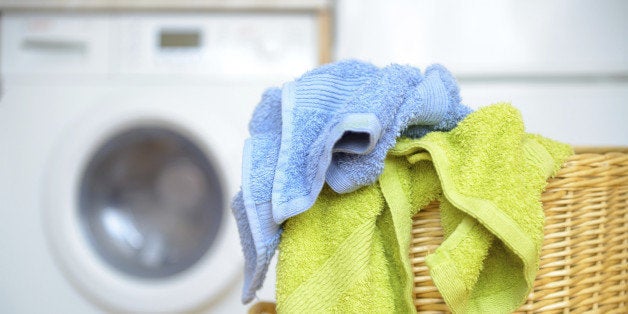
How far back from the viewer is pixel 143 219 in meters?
1.14

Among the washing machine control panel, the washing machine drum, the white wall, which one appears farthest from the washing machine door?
the white wall

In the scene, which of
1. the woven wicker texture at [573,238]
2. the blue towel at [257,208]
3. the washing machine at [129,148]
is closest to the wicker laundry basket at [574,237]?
the woven wicker texture at [573,238]

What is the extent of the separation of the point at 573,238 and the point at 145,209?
85cm

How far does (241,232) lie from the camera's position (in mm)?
520

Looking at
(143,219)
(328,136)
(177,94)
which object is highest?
(328,136)

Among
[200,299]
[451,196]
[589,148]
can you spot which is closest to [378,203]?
[451,196]

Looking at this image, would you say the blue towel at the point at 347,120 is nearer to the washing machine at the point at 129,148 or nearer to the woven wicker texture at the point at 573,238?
the woven wicker texture at the point at 573,238

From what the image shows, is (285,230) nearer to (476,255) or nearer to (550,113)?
(476,255)

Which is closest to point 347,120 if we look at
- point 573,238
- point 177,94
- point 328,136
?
point 328,136

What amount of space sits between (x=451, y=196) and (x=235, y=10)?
0.84m

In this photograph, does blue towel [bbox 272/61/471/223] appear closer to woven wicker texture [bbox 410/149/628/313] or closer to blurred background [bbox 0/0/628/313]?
woven wicker texture [bbox 410/149/628/313]

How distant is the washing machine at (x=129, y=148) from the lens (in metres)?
1.05

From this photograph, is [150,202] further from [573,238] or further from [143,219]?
[573,238]

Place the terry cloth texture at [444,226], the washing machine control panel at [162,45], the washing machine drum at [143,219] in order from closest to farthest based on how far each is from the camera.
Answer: the terry cloth texture at [444,226] → the washing machine drum at [143,219] → the washing machine control panel at [162,45]
